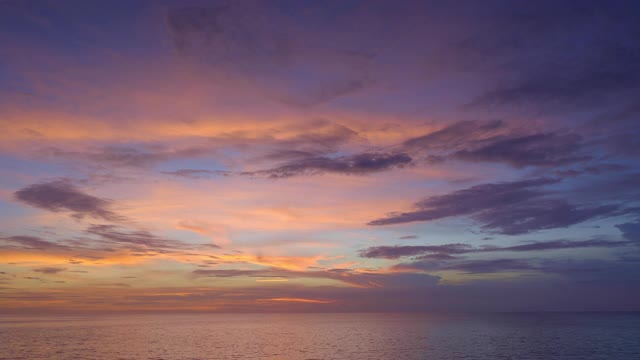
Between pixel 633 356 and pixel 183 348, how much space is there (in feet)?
316

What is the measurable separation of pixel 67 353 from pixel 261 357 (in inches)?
1673

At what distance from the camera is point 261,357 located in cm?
10094

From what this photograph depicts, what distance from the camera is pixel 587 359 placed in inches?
3644

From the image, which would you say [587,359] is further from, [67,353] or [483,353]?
[67,353]

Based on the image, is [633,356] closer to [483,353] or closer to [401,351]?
[483,353]

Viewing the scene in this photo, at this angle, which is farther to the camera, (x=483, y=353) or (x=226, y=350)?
(x=226, y=350)

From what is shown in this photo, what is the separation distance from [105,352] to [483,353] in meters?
81.0

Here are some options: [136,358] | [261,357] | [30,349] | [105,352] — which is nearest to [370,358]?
[261,357]

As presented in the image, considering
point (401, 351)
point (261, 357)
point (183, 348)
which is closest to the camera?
point (261, 357)

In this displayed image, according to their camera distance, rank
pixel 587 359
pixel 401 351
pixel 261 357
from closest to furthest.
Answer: pixel 587 359 < pixel 261 357 < pixel 401 351

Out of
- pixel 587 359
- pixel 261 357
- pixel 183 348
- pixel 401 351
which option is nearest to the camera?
pixel 587 359

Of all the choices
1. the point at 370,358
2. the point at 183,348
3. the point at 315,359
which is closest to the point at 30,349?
the point at 183,348

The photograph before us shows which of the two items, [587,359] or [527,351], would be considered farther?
[527,351]

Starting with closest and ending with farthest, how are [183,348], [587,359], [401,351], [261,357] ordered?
[587,359] → [261,357] → [401,351] → [183,348]
